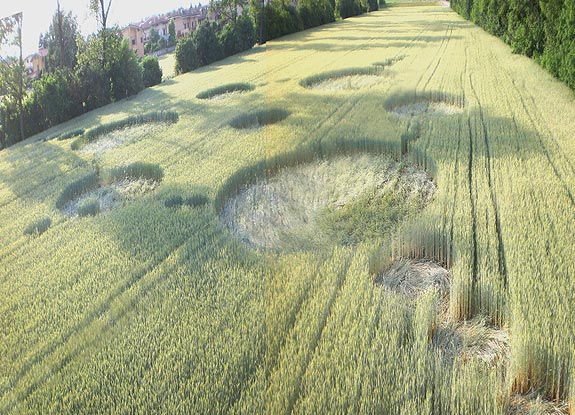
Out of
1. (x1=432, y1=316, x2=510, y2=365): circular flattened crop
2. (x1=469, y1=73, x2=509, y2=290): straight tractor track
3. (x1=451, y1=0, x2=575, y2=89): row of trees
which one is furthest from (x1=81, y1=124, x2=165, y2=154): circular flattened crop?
(x1=451, y1=0, x2=575, y2=89): row of trees

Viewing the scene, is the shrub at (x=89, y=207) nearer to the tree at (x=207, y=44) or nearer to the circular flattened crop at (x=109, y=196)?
the circular flattened crop at (x=109, y=196)

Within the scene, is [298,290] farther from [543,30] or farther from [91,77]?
[543,30]

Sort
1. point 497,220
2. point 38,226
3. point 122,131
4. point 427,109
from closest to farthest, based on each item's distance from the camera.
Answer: point 497,220 < point 38,226 < point 427,109 < point 122,131

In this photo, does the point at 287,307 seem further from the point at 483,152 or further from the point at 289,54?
the point at 289,54

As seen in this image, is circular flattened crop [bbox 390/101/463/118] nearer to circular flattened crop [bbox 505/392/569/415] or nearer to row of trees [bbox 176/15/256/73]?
circular flattened crop [bbox 505/392/569/415]

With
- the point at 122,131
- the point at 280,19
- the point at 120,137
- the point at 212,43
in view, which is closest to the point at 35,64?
the point at 122,131

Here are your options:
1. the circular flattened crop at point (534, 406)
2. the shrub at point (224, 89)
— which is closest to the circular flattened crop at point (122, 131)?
the shrub at point (224, 89)
